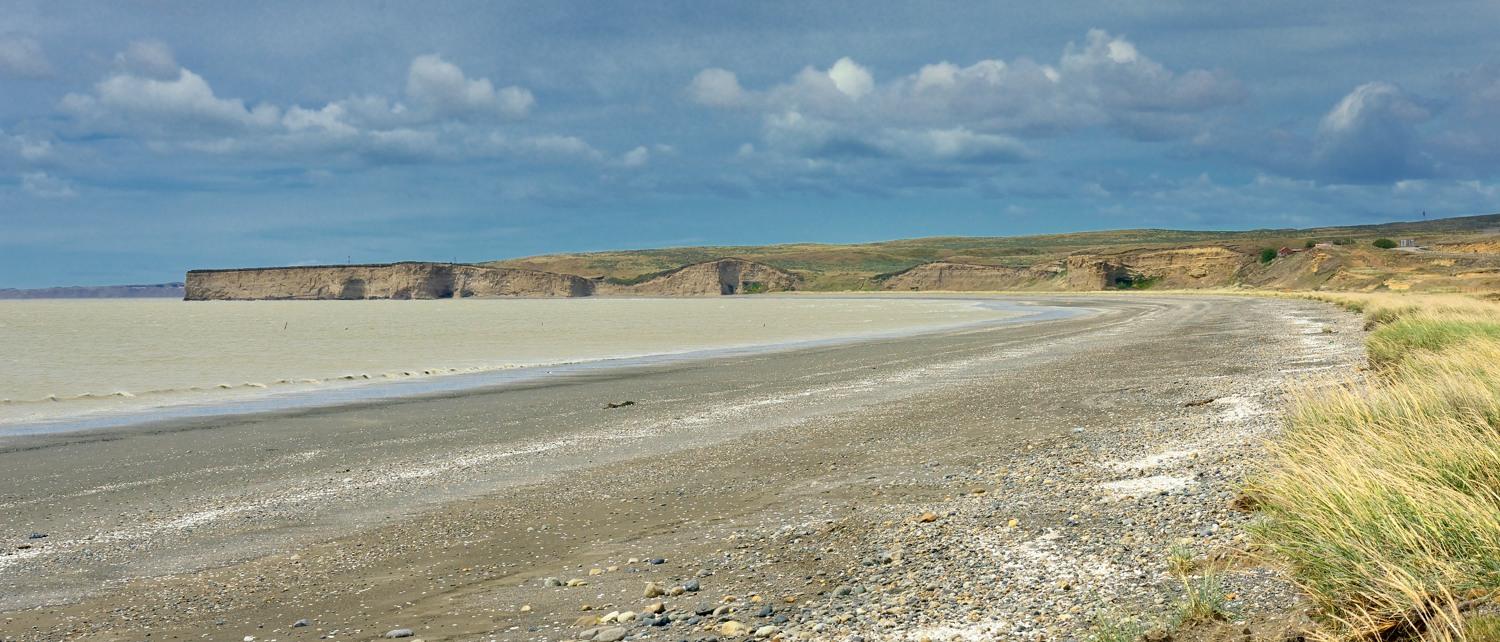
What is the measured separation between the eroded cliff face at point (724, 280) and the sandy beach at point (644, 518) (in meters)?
167

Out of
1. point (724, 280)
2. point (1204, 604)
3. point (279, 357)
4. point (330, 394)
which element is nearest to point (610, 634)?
point (1204, 604)

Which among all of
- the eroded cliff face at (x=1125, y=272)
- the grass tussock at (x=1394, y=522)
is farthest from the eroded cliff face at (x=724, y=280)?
the grass tussock at (x=1394, y=522)

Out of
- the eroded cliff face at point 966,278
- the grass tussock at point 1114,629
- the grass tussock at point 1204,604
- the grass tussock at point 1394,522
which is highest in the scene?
the grass tussock at point 1394,522

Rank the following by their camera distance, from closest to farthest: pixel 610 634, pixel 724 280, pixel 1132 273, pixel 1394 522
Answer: pixel 1394 522
pixel 610 634
pixel 1132 273
pixel 724 280

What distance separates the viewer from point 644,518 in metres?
9.15

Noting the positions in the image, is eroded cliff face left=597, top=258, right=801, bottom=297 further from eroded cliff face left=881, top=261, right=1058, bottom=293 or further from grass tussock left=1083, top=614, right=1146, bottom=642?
grass tussock left=1083, top=614, right=1146, bottom=642

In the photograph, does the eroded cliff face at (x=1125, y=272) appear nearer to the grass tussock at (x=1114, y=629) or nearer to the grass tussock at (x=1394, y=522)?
the grass tussock at (x=1394, y=522)

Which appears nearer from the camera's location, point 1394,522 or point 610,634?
point 1394,522

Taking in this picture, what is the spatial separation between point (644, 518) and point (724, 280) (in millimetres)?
177360

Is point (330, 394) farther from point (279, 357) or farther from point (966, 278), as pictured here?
point (966, 278)

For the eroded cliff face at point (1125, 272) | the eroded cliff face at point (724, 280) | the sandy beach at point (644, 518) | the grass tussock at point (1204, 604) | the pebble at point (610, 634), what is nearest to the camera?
the grass tussock at point (1204, 604)

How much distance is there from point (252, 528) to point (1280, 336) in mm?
28870

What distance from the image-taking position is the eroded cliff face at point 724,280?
18475cm

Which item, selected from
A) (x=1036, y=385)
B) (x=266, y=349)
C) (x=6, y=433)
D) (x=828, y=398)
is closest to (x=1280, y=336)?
(x=1036, y=385)
